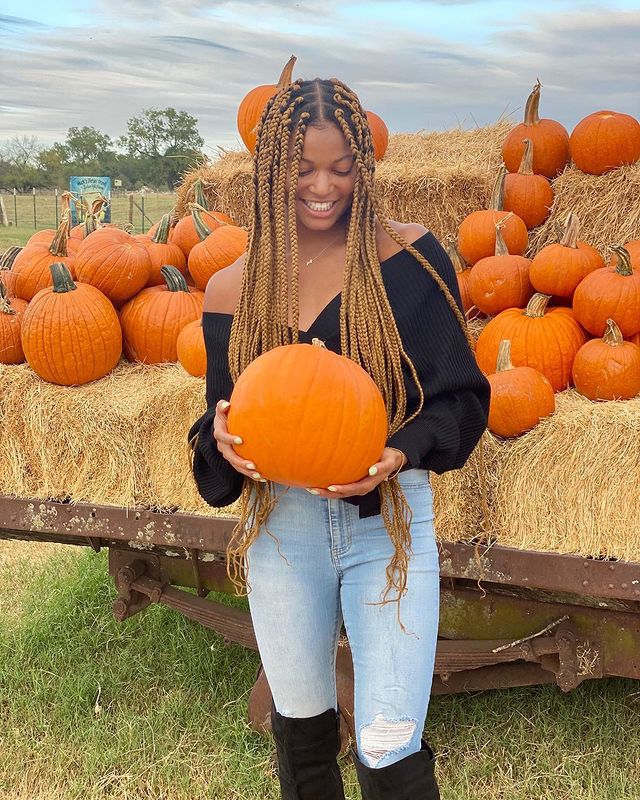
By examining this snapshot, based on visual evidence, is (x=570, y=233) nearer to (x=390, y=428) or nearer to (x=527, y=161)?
(x=527, y=161)

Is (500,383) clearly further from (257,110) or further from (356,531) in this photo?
(257,110)

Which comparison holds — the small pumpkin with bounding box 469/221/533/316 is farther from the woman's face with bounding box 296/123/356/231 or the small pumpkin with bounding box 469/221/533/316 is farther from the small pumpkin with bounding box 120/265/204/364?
the woman's face with bounding box 296/123/356/231

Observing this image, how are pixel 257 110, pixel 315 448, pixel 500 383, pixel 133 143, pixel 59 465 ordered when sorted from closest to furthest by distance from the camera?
pixel 315 448 → pixel 500 383 → pixel 59 465 → pixel 257 110 → pixel 133 143

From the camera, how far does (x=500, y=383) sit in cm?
284

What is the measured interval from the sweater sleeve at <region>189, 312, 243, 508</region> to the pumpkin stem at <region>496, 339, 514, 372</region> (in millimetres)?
1304

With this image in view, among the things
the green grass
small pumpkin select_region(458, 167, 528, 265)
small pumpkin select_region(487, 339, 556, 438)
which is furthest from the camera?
small pumpkin select_region(458, 167, 528, 265)

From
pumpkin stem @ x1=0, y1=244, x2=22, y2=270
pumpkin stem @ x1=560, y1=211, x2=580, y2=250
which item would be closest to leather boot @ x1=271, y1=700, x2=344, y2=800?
pumpkin stem @ x1=560, y1=211, x2=580, y2=250

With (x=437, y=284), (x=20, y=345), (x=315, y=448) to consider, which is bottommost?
(x=20, y=345)

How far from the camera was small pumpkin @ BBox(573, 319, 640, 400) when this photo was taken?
3004mm

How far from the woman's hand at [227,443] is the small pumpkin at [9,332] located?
6.26ft

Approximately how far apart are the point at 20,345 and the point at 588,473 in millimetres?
2270

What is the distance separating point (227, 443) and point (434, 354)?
493 millimetres

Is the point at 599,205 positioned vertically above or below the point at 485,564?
above

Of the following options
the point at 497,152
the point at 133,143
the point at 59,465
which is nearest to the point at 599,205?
the point at 497,152
